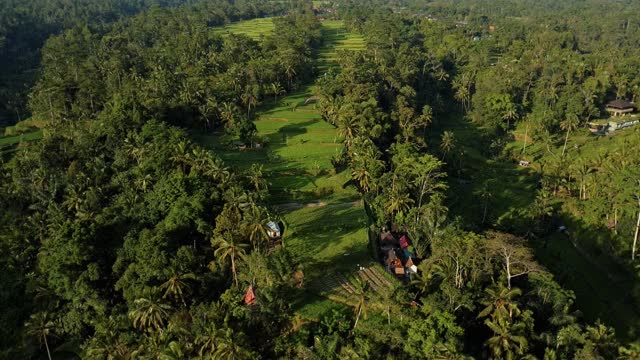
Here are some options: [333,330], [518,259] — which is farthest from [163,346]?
[518,259]

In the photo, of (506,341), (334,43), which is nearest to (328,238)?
(506,341)

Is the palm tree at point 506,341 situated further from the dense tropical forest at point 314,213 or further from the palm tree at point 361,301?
the palm tree at point 361,301

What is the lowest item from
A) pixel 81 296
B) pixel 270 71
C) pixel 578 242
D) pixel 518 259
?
pixel 578 242

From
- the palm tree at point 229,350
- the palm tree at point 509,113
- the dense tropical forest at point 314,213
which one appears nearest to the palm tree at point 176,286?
the dense tropical forest at point 314,213

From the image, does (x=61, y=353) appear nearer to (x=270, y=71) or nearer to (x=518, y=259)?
(x=518, y=259)

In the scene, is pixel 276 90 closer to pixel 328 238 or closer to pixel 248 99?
pixel 248 99

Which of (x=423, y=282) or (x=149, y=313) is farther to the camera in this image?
(x=423, y=282)

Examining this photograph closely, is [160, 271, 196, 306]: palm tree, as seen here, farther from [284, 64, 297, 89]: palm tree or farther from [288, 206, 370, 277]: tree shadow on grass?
[284, 64, 297, 89]: palm tree
